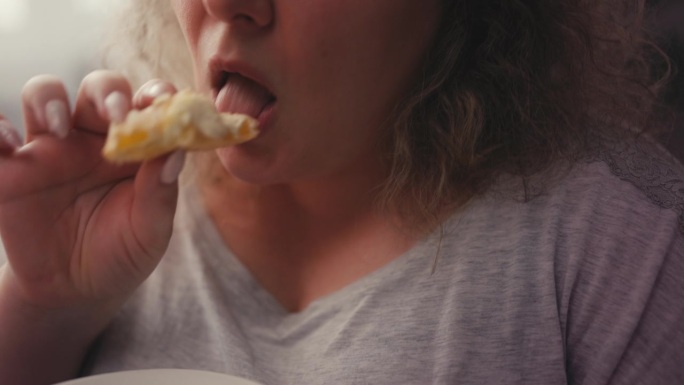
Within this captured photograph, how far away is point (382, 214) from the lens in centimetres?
88

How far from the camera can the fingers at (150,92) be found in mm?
767

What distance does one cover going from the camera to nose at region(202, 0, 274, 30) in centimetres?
72

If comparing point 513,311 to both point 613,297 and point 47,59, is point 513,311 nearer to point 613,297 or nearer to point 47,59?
point 613,297

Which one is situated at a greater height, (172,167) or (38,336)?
(172,167)

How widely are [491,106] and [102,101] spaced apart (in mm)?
397

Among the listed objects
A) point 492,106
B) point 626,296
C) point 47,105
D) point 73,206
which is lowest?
point 626,296

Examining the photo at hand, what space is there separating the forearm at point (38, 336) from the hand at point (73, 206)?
1 centimetres

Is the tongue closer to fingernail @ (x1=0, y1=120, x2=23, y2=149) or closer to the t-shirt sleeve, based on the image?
fingernail @ (x1=0, y1=120, x2=23, y2=149)

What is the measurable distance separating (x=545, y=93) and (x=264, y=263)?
1.20ft

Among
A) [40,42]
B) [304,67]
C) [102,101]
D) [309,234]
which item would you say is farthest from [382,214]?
[40,42]

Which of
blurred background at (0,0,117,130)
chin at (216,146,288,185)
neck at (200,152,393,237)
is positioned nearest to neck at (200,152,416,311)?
neck at (200,152,393,237)

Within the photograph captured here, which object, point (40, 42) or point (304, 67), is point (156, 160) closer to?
point (304, 67)

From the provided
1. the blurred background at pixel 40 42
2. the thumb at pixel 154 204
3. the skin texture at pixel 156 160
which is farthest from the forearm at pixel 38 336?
the blurred background at pixel 40 42

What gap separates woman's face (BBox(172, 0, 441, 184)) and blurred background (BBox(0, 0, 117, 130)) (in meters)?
0.98
